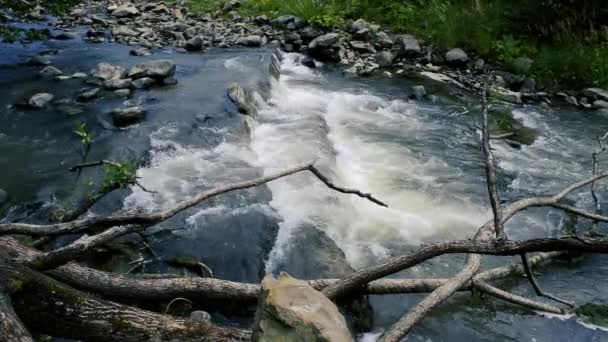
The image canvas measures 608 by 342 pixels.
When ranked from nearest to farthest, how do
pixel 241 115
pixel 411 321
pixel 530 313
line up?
pixel 411 321, pixel 530 313, pixel 241 115

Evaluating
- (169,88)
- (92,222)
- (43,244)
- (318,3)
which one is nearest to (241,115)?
(169,88)

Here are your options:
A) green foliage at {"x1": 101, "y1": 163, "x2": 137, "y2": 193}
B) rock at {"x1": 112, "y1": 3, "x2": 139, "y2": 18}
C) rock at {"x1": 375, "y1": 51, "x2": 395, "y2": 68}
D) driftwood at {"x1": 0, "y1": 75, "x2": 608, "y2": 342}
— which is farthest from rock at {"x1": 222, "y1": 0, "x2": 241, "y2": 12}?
driftwood at {"x1": 0, "y1": 75, "x2": 608, "y2": 342}

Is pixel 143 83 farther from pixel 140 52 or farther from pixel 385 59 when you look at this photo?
pixel 385 59

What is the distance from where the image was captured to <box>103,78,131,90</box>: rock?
9797 mm

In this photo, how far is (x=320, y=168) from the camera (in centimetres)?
745

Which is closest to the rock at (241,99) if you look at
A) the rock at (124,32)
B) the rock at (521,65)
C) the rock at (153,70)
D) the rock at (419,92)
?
the rock at (153,70)

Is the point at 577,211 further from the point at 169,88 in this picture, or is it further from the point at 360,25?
the point at 360,25

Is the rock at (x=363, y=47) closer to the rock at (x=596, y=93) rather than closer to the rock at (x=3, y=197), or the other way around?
the rock at (x=596, y=93)

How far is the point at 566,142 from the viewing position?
30.5ft

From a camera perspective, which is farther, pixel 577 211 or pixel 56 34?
pixel 56 34

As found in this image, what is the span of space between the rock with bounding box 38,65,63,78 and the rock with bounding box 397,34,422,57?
25.9ft

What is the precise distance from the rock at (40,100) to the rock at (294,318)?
24.6 feet

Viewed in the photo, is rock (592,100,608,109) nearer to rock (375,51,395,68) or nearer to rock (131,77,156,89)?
rock (375,51,395,68)

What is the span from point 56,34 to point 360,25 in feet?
26.1
